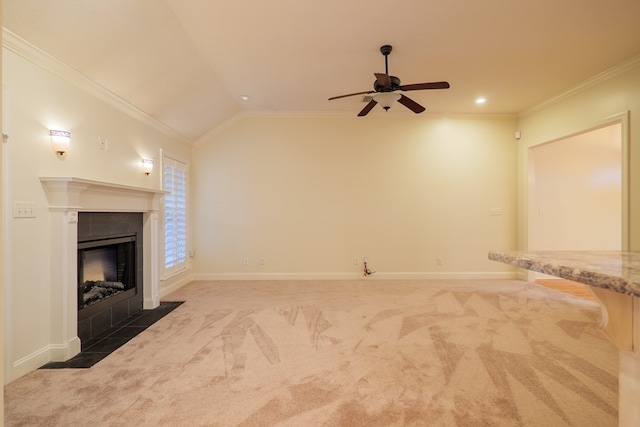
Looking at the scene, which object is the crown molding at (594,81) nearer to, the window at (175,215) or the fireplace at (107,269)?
the window at (175,215)

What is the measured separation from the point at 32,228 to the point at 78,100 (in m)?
1.32

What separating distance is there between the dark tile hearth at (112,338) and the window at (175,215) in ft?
2.90

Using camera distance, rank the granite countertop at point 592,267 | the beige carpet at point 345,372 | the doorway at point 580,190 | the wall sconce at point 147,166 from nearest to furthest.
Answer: the granite countertop at point 592,267, the beige carpet at point 345,372, the wall sconce at point 147,166, the doorway at point 580,190

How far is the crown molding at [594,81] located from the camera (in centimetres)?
352

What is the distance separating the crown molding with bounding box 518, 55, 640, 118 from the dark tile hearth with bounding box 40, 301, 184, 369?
245 inches

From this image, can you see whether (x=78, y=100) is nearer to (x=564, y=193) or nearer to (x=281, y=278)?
(x=281, y=278)

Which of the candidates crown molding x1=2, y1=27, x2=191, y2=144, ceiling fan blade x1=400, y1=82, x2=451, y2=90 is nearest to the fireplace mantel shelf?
crown molding x1=2, y1=27, x2=191, y2=144

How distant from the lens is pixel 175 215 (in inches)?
189

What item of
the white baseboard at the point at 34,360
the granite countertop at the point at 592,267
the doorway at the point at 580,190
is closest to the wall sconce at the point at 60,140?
the white baseboard at the point at 34,360

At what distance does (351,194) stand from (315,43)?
2.72 m

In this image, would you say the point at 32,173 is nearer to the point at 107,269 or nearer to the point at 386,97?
the point at 107,269

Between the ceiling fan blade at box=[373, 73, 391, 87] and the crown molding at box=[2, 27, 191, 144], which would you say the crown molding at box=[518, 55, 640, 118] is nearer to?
the ceiling fan blade at box=[373, 73, 391, 87]

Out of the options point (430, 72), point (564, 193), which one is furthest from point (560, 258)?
point (564, 193)

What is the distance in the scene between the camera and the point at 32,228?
2441 mm
